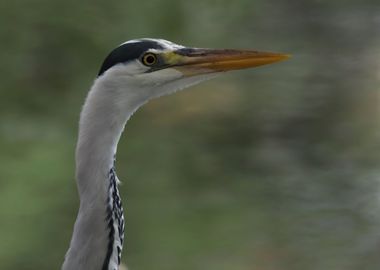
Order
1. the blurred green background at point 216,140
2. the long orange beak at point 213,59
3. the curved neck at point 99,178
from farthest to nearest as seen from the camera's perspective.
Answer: the blurred green background at point 216,140, the long orange beak at point 213,59, the curved neck at point 99,178

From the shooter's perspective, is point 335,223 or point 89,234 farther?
point 335,223

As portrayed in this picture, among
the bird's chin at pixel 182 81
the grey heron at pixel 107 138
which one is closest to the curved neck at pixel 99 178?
the grey heron at pixel 107 138

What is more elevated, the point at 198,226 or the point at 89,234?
the point at 198,226

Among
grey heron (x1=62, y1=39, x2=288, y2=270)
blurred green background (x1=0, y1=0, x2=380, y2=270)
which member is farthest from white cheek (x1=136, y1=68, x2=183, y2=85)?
blurred green background (x1=0, y1=0, x2=380, y2=270)

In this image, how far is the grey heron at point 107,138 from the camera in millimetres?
2584

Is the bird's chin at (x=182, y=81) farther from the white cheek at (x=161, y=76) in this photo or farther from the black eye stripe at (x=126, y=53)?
the black eye stripe at (x=126, y=53)

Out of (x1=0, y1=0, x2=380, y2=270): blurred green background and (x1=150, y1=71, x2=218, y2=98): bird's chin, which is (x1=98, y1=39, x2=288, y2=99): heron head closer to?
(x1=150, y1=71, x2=218, y2=98): bird's chin

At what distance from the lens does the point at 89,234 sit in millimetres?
2607

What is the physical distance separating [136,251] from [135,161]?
77 cm

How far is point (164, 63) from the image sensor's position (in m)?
2.68

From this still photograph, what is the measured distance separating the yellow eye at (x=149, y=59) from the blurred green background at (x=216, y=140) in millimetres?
2341

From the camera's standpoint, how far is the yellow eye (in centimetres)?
264

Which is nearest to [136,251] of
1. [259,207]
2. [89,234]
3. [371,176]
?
[259,207]

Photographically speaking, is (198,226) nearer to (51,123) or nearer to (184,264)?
(184,264)
